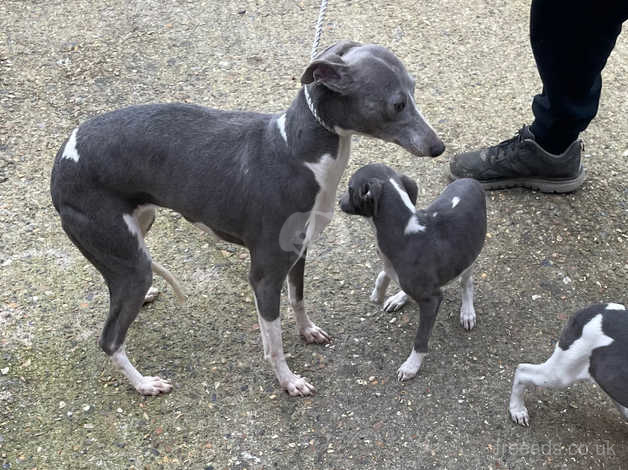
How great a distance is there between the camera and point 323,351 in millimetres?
3418

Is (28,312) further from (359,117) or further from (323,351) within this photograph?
(359,117)

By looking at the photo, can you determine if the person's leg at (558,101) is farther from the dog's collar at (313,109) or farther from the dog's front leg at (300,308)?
the dog's collar at (313,109)

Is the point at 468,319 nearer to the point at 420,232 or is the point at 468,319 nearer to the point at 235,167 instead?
the point at 420,232

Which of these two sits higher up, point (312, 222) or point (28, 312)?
point (312, 222)

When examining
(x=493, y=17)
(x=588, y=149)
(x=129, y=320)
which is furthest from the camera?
(x=493, y=17)

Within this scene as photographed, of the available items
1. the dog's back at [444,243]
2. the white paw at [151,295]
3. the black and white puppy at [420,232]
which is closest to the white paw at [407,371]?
the black and white puppy at [420,232]

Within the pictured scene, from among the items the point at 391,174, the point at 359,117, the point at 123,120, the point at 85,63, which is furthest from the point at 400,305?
the point at 85,63

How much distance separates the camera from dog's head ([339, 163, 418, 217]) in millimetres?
2982

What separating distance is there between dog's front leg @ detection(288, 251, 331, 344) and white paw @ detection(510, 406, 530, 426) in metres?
0.98

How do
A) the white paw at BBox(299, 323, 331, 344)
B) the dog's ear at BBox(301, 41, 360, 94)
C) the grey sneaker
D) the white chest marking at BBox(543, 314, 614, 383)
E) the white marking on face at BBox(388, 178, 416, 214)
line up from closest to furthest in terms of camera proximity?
the dog's ear at BBox(301, 41, 360, 94)
the white chest marking at BBox(543, 314, 614, 383)
the white marking on face at BBox(388, 178, 416, 214)
the white paw at BBox(299, 323, 331, 344)
the grey sneaker

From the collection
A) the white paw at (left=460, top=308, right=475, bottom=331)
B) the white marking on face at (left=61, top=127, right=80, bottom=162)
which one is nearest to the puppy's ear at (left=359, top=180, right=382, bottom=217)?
the white paw at (left=460, top=308, right=475, bottom=331)

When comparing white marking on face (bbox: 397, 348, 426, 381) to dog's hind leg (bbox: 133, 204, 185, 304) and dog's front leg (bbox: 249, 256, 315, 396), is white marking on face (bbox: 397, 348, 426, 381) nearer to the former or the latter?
dog's front leg (bbox: 249, 256, 315, 396)

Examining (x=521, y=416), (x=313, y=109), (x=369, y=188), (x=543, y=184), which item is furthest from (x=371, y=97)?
(x=543, y=184)

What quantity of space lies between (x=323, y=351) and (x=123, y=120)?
4.94ft
